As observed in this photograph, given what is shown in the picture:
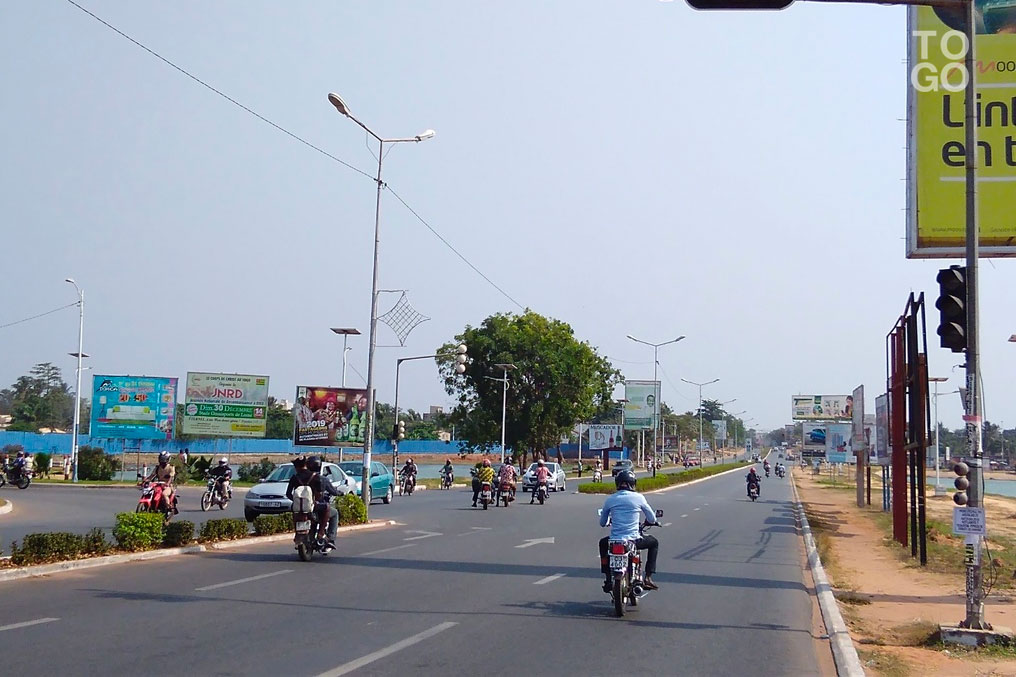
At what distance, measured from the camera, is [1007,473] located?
13788 cm

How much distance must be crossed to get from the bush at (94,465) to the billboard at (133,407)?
1.80 meters

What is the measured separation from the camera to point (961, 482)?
35.8 ft

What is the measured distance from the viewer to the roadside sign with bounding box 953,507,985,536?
34.8 ft

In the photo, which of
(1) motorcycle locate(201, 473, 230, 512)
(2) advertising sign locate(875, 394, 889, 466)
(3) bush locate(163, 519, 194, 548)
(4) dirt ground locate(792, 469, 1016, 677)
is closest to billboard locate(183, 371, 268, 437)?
(1) motorcycle locate(201, 473, 230, 512)

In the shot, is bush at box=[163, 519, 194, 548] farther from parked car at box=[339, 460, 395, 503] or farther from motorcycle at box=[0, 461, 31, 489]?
motorcycle at box=[0, 461, 31, 489]

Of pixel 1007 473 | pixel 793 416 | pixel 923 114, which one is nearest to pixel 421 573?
pixel 923 114

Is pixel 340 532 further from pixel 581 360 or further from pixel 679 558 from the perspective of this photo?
pixel 581 360

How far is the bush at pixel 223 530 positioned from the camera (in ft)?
58.6

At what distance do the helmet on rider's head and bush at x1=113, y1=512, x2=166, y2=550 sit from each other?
8.53 m

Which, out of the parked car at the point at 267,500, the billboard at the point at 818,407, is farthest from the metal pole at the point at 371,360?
the billboard at the point at 818,407

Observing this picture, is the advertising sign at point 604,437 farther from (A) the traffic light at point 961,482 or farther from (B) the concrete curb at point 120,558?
(A) the traffic light at point 961,482

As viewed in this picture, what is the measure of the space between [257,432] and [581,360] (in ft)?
102

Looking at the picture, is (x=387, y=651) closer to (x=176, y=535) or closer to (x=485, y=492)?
(x=176, y=535)

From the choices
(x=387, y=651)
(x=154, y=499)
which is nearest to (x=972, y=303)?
(x=387, y=651)
